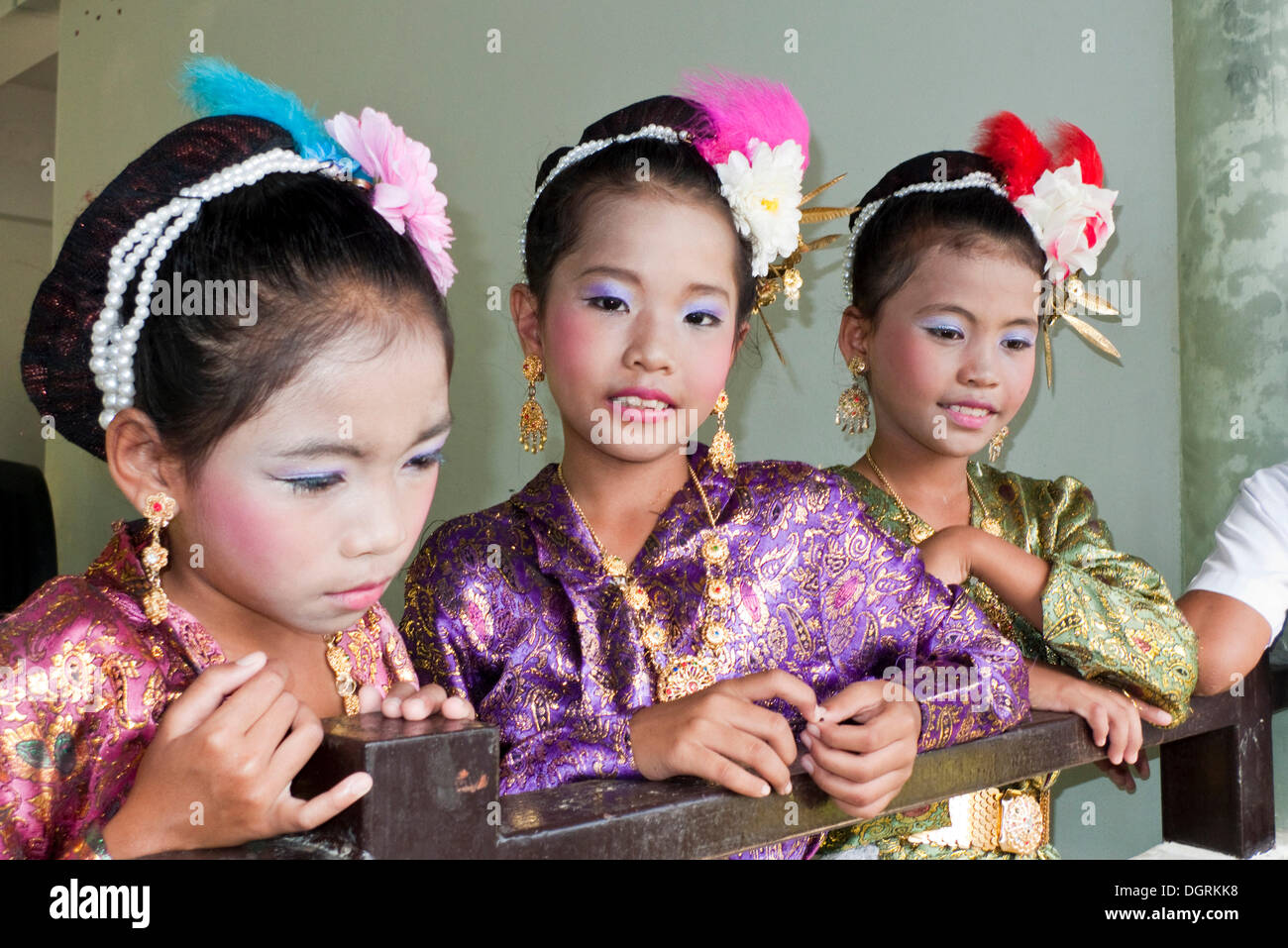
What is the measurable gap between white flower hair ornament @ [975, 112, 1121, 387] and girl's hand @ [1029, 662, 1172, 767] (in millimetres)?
568

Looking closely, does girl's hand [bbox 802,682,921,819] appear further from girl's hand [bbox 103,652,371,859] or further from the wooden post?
the wooden post

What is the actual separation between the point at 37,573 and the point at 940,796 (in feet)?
10.3

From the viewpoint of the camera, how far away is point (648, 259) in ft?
4.06

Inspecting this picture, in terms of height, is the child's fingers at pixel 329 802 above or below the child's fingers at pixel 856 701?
below

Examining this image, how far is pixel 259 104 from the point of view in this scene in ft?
3.31

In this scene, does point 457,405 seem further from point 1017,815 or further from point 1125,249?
point 1017,815

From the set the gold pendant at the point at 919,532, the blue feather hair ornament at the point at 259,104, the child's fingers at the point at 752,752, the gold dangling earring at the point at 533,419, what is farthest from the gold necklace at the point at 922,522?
the blue feather hair ornament at the point at 259,104

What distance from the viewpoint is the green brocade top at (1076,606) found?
55.1 inches

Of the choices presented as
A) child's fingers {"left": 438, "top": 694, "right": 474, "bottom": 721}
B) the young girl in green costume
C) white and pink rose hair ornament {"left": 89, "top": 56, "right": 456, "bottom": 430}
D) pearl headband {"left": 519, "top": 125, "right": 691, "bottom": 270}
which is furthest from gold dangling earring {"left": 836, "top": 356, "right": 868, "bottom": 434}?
child's fingers {"left": 438, "top": 694, "right": 474, "bottom": 721}

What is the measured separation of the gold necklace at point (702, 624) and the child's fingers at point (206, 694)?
0.53m

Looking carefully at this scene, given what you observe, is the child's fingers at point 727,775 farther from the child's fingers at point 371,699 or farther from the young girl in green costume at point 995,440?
the young girl in green costume at point 995,440

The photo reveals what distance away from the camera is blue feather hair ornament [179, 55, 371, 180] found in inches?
39.7

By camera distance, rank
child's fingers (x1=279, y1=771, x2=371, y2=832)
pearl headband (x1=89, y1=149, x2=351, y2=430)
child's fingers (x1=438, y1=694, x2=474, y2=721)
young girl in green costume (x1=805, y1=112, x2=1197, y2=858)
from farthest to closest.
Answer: young girl in green costume (x1=805, y1=112, x2=1197, y2=858)
pearl headband (x1=89, y1=149, x2=351, y2=430)
child's fingers (x1=438, y1=694, x2=474, y2=721)
child's fingers (x1=279, y1=771, x2=371, y2=832)

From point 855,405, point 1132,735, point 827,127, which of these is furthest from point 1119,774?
point 827,127
